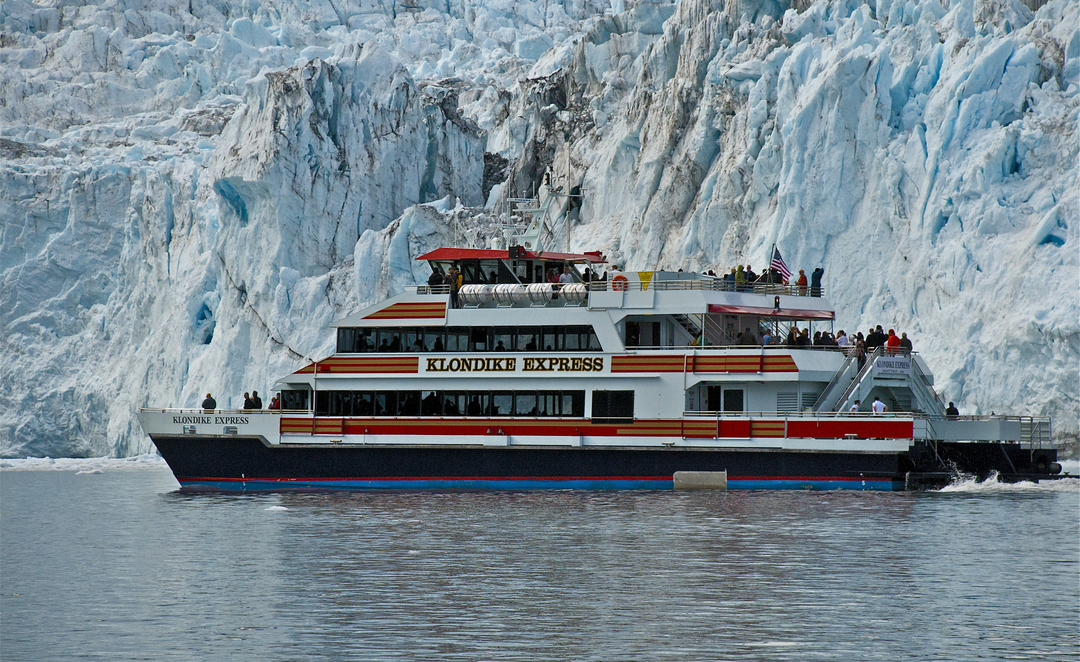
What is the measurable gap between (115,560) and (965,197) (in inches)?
1197

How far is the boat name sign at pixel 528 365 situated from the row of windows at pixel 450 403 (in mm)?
589

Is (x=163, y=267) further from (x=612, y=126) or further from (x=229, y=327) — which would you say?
(x=612, y=126)

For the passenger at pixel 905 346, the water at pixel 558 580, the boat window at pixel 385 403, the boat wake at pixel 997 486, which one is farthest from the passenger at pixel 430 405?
the boat wake at pixel 997 486

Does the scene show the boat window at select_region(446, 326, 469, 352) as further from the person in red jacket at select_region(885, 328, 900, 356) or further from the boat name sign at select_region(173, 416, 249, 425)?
the person in red jacket at select_region(885, 328, 900, 356)

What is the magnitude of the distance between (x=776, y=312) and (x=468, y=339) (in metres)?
7.81

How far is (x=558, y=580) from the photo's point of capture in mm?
18234

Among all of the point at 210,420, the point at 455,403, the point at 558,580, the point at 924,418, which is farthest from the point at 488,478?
the point at 558,580

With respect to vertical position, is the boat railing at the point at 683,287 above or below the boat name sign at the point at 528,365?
above

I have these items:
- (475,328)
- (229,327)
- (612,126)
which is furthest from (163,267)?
(475,328)

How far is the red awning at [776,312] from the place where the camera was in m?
32.2

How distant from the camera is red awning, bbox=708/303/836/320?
32.2 meters

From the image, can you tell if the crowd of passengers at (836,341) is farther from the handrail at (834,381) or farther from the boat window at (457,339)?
the boat window at (457,339)

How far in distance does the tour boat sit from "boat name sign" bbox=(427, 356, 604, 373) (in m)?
0.05

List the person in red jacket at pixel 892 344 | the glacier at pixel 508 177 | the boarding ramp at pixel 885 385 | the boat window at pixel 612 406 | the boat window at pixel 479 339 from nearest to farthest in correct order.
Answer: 1. the boarding ramp at pixel 885 385
2. the person in red jacket at pixel 892 344
3. the boat window at pixel 612 406
4. the boat window at pixel 479 339
5. the glacier at pixel 508 177
